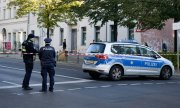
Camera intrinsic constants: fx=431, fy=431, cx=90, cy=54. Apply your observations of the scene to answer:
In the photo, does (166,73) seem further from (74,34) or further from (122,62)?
(74,34)

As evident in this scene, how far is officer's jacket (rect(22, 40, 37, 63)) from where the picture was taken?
45.9 ft

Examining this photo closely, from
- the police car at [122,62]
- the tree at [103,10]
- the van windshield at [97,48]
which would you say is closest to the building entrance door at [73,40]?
the tree at [103,10]

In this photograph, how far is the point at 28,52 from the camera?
14031 mm

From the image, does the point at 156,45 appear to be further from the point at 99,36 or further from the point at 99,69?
the point at 99,69

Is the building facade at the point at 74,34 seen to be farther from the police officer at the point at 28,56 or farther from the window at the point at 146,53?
the police officer at the point at 28,56

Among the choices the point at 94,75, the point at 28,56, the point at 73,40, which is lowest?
the point at 94,75

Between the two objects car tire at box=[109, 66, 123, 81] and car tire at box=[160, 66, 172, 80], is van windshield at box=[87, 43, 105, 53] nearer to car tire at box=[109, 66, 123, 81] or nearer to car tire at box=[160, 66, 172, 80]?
car tire at box=[109, 66, 123, 81]

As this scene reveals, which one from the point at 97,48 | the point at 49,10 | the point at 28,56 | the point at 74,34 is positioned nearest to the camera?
the point at 28,56

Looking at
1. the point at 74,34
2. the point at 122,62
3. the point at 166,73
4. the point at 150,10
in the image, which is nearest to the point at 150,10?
the point at 150,10

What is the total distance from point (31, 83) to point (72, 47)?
106ft

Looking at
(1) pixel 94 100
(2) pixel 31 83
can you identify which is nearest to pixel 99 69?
(2) pixel 31 83

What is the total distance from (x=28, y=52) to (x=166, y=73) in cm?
746

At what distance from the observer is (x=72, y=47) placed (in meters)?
48.4

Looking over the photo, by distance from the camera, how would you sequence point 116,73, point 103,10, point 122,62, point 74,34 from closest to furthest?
point 116,73 < point 122,62 < point 103,10 < point 74,34
